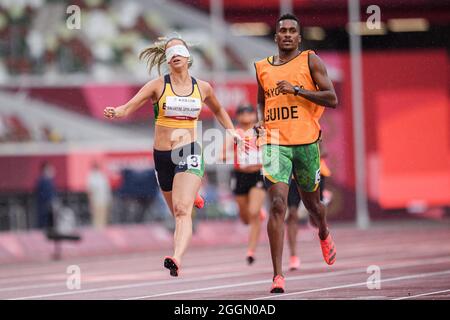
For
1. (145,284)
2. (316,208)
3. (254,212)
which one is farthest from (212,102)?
(254,212)

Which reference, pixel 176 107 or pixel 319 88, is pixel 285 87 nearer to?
pixel 319 88

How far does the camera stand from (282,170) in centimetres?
1167

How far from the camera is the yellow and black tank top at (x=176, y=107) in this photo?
11.8 m

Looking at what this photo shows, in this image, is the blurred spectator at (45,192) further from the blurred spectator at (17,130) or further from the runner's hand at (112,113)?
the runner's hand at (112,113)

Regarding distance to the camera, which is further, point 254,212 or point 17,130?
point 17,130

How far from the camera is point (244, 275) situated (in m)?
15.4

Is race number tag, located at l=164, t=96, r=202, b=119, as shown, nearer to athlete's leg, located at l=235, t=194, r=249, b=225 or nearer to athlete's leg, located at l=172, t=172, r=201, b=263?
athlete's leg, located at l=172, t=172, r=201, b=263

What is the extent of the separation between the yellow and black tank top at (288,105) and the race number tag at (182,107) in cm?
66

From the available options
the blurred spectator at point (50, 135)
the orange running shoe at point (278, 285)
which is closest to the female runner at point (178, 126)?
the orange running shoe at point (278, 285)

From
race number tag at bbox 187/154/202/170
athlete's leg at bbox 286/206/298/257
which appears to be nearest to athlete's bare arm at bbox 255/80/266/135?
race number tag at bbox 187/154/202/170

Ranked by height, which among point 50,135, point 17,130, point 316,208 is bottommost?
point 316,208

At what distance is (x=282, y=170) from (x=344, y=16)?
84.0 ft

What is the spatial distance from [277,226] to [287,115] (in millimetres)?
1060
